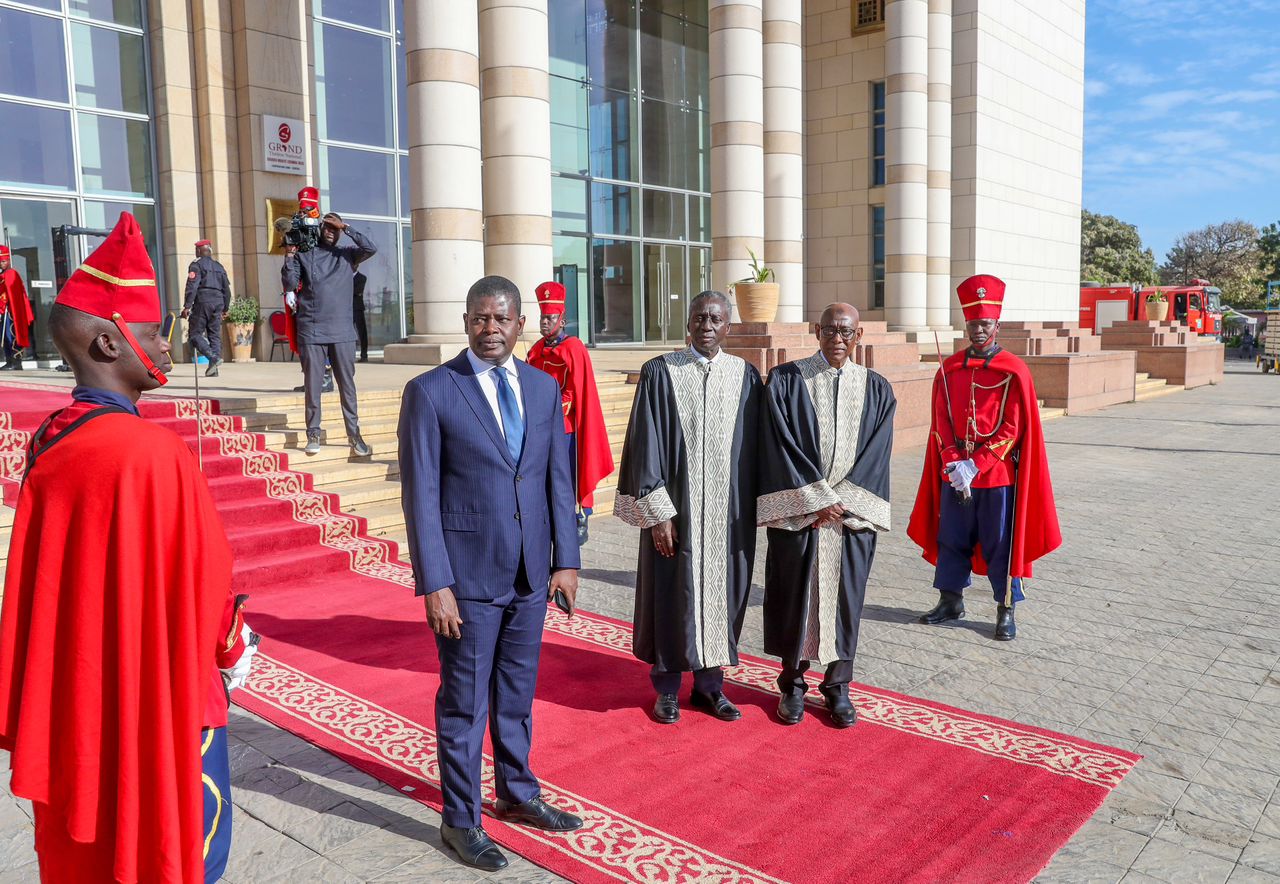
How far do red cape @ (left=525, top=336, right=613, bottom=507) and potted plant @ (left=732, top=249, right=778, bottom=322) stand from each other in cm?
815

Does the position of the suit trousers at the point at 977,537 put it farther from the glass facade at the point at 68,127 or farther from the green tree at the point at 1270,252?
the green tree at the point at 1270,252

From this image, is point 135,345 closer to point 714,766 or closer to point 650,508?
point 650,508

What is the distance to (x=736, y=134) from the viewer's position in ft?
57.3

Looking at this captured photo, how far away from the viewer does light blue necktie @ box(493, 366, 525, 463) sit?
3.46 m

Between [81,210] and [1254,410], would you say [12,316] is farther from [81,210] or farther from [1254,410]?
[1254,410]

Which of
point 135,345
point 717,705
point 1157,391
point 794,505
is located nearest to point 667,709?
point 717,705

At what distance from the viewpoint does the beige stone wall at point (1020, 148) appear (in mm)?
24609

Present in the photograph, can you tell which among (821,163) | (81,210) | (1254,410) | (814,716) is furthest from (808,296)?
(814,716)

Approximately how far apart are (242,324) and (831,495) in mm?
14276

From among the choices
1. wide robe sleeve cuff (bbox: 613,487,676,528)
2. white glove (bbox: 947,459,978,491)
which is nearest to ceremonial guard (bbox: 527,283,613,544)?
white glove (bbox: 947,459,978,491)

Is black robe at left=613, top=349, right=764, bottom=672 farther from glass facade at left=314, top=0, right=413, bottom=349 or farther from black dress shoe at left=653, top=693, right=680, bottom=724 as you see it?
glass facade at left=314, top=0, right=413, bottom=349

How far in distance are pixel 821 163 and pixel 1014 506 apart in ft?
69.8

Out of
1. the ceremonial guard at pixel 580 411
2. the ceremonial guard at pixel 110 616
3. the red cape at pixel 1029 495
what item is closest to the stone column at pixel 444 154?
the ceremonial guard at pixel 580 411

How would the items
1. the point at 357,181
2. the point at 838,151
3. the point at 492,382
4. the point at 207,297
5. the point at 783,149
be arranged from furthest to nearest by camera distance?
the point at 838,151 → the point at 783,149 → the point at 357,181 → the point at 207,297 → the point at 492,382
